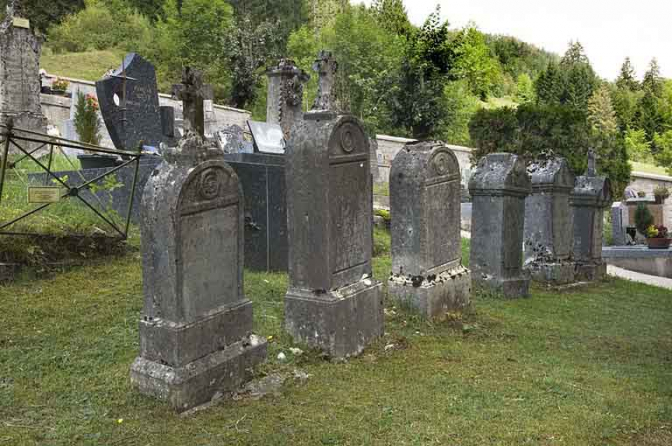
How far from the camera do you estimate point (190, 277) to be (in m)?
3.77

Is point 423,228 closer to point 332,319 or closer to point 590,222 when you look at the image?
point 332,319

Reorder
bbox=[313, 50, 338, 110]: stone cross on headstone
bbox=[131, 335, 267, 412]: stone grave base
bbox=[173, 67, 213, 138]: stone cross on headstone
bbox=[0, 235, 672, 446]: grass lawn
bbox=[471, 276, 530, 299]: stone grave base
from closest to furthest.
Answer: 1. bbox=[0, 235, 672, 446]: grass lawn
2. bbox=[131, 335, 267, 412]: stone grave base
3. bbox=[173, 67, 213, 138]: stone cross on headstone
4. bbox=[313, 50, 338, 110]: stone cross on headstone
5. bbox=[471, 276, 530, 299]: stone grave base

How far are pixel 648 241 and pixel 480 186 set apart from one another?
24.5 feet

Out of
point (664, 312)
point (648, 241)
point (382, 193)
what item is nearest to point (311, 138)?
point (664, 312)

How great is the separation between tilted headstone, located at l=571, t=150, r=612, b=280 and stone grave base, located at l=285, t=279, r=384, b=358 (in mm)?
6372

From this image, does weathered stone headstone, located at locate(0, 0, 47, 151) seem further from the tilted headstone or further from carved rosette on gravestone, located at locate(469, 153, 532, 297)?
the tilted headstone

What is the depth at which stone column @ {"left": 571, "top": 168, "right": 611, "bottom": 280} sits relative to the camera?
1014 cm

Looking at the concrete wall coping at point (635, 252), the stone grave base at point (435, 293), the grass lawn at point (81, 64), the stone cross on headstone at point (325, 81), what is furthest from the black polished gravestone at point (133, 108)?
the grass lawn at point (81, 64)

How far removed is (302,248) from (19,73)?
41.2ft

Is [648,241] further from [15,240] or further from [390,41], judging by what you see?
[390,41]

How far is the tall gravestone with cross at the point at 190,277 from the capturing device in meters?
3.64

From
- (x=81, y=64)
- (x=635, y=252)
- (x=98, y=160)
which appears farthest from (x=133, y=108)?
(x=81, y=64)

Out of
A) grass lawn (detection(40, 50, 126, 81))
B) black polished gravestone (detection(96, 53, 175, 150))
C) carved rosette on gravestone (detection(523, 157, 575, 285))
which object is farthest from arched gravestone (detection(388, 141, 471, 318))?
grass lawn (detection(40, 50, 126, 81))

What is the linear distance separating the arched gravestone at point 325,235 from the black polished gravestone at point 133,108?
5.31 m
